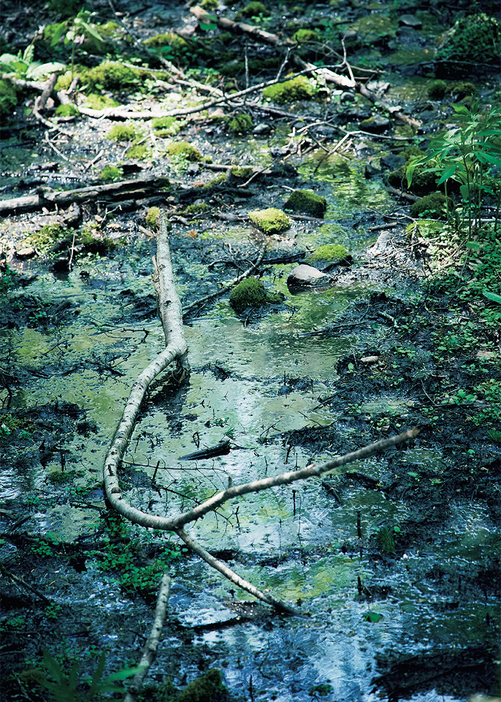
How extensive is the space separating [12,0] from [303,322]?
603 inches

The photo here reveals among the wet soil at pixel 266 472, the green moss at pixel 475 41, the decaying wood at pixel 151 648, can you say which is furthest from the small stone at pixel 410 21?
the decaying wood at pixel 151 648

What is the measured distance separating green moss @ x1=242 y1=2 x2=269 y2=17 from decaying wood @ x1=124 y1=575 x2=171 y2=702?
573 inches

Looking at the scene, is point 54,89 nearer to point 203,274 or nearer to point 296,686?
point 203,274

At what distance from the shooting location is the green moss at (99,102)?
10.9 meters

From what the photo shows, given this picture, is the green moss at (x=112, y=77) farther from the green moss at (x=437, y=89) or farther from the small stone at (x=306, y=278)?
the small stone at (x=306, y=278)

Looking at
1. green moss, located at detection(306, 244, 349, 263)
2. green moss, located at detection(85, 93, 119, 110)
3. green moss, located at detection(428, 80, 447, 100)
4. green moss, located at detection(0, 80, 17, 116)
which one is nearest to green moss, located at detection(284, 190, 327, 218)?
green moss, located at detection(306, 244, 349, 263)

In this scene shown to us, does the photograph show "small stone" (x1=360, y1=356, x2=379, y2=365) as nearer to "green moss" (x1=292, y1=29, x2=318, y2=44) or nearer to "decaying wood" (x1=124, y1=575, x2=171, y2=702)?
"decaying wood" (x1=124, y1=575, x2=171, y2=702)

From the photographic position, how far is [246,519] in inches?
155

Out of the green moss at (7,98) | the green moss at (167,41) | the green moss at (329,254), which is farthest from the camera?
the green moss at (167,41)

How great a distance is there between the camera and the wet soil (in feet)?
10.1

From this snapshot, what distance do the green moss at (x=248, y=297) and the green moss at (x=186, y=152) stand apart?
367 centimetres

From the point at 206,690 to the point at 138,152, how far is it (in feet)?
26.5

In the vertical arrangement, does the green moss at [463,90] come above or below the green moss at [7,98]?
above

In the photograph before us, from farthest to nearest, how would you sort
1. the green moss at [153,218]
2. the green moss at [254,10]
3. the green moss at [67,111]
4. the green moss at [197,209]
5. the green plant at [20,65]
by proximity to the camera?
1. the green moss at [254,10]
2. the green plant at [20,65]
3. the green moss at [67,111]
4. the green moss at [197,209]
5. the green moss at [153,218]
